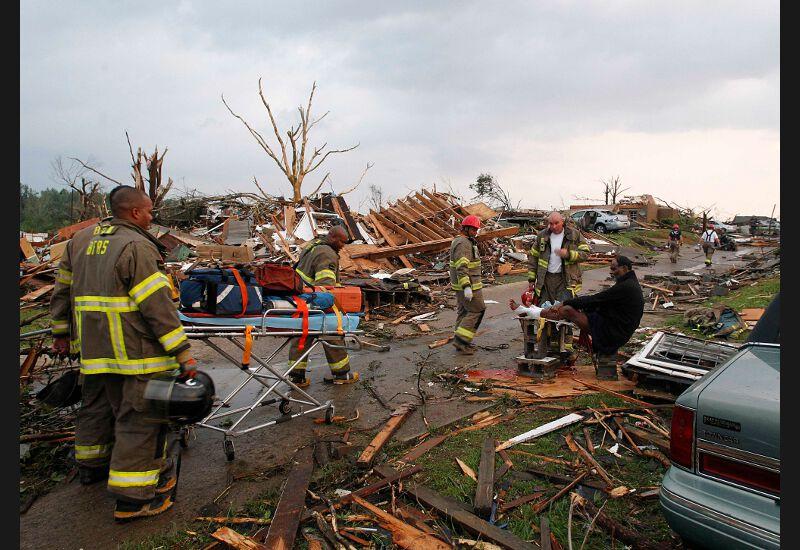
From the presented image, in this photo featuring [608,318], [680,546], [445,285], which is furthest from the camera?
[445,285]

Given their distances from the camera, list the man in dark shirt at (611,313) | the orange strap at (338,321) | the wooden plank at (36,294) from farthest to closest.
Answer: the wooden plank at (36,294) < the man in dark shirt at (611,313) < the orange strap at (338,321)

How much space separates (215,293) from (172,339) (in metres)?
0.99

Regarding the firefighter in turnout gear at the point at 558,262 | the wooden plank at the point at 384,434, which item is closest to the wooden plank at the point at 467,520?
the wooden plank at the point at 384,434

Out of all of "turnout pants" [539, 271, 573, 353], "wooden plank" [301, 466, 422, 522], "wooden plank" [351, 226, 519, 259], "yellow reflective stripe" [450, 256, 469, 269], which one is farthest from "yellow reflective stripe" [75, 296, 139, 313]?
"wooden plank" [351, 226, 519, 259]

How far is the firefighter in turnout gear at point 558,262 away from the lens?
647 cm

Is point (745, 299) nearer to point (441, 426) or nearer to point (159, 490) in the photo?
point (441, 426)

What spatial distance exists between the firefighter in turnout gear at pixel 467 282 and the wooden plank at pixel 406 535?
411 centimetres

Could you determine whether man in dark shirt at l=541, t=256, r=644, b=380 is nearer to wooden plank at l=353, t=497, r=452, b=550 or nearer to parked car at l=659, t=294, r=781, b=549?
parked car at l=659, t=294, r=781, b=549

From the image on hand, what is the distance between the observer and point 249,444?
4.38m

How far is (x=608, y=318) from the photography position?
545 cm

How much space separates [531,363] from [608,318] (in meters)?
1.06

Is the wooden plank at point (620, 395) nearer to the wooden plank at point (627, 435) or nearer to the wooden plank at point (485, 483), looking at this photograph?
the wooden plank at point (627, 435)

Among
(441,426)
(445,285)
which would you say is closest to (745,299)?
(445,285)

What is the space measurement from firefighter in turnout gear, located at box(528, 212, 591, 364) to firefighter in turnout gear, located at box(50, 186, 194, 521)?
4.87 m
